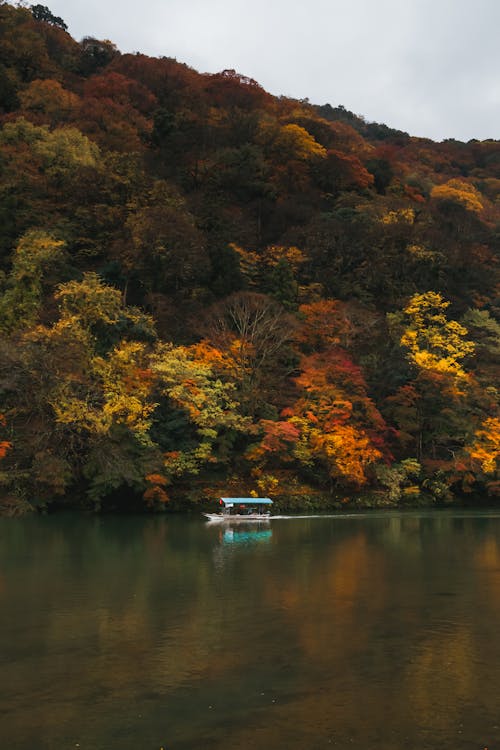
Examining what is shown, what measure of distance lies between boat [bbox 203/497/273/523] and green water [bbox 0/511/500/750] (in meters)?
8.50

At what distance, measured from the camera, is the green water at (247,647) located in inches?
414

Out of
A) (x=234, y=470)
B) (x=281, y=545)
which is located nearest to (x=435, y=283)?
(x=234, y=470)

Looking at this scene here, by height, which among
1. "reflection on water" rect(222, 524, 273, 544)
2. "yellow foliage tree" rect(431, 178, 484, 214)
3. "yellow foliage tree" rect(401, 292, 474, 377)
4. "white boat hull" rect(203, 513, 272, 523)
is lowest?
"reflection on water" rect(222, 524, 273, 544)

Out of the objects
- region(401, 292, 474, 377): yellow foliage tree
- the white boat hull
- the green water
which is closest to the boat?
the white boat hull

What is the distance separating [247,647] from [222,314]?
3291 centimetres

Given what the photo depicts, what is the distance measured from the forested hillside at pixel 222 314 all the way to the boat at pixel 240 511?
9.70ft

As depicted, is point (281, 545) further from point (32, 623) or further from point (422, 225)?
point (422, 225)

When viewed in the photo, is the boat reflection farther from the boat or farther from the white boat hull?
the boat

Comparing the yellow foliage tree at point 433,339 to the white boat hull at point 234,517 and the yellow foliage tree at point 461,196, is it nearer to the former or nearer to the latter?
the white boat hull at point 234,517

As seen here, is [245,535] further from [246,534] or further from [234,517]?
[234,517]

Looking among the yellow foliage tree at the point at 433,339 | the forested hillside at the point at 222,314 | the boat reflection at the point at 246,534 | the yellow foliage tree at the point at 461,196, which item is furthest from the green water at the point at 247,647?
the yellow foliage tree at the point at 461,196

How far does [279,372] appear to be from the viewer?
45.8 metres

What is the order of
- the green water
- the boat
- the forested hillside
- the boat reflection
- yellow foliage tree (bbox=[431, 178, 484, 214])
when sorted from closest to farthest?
the green water → the boat reflection → the boat → the forested hillside → yellow foliage tree (bbox=[431, 178, 484, 214])

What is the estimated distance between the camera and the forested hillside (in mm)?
37562
